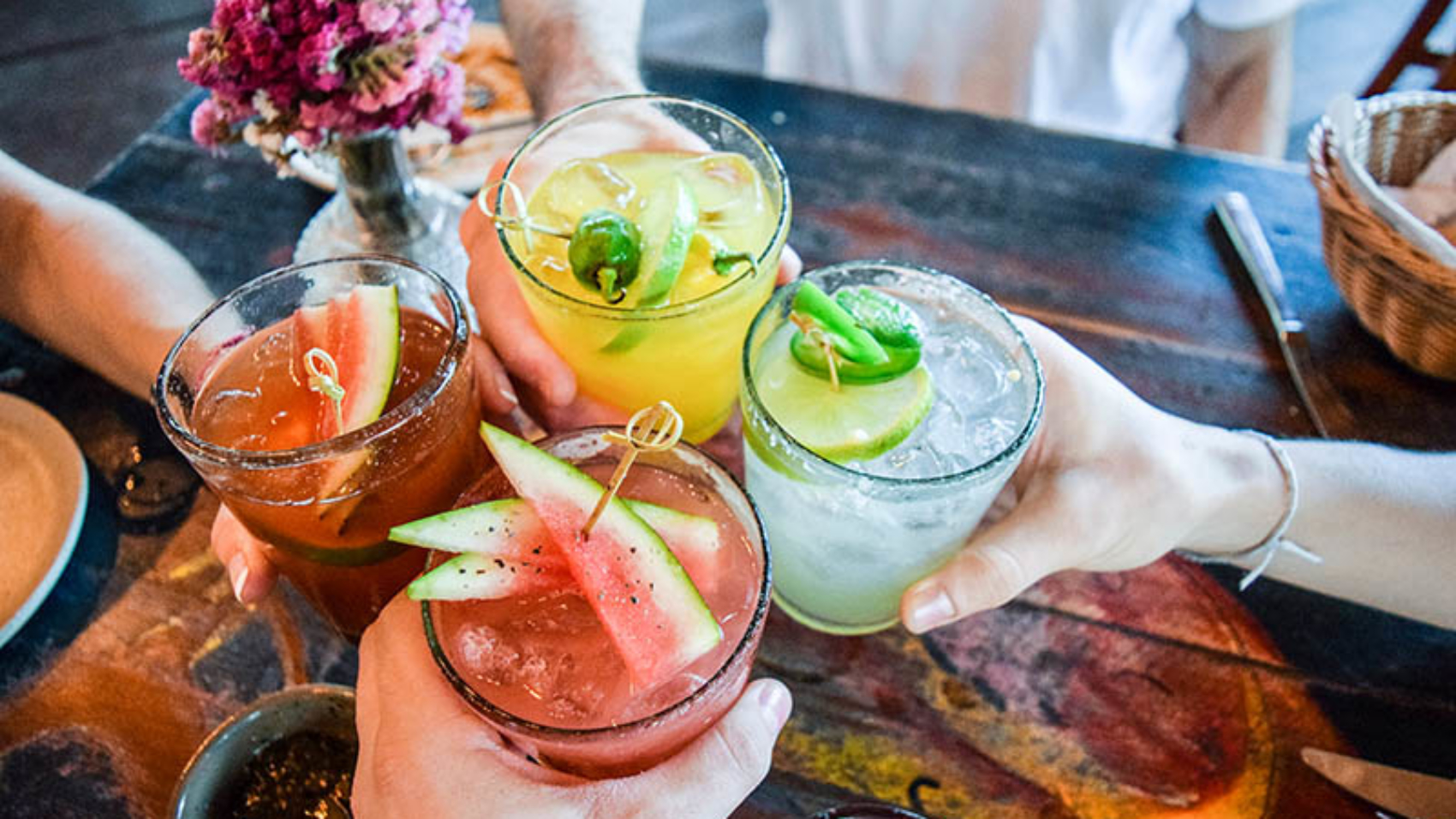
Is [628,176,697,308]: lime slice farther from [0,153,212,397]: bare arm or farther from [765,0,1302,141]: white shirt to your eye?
[765,0,1302,141]: white shirt

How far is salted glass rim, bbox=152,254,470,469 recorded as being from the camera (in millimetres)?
1013

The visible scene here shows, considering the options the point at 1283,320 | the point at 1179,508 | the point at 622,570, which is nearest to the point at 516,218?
the point at 622,570

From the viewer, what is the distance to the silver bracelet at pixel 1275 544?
1.41 metres

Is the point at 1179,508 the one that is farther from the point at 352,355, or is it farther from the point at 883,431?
the point at 352,355

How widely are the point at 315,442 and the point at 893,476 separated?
0.71 m

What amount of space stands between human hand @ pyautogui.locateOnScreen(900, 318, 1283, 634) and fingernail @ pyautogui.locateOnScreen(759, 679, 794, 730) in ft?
0.79

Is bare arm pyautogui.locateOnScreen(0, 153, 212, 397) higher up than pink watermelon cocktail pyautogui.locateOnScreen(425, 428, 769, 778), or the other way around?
pink watermelon cocktail pyautogui.locateOnScreen(425, 428, 769, 778)

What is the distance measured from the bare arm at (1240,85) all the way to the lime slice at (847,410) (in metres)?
2.25

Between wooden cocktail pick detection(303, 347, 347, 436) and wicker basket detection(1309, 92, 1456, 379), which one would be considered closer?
wooden cocktail pick detection(303, 347, 347, 436)

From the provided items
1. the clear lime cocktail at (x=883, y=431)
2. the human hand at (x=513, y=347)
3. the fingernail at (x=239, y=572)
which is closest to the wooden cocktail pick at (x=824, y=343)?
the clear lime cocktail at (x=883, y=431)

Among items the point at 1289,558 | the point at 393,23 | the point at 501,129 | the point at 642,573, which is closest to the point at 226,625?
the point at 642,573

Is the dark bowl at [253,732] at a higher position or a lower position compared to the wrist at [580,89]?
lower

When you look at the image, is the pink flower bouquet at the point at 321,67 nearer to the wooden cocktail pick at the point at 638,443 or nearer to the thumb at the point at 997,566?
the wooden cocktail pick at the point at 638,443

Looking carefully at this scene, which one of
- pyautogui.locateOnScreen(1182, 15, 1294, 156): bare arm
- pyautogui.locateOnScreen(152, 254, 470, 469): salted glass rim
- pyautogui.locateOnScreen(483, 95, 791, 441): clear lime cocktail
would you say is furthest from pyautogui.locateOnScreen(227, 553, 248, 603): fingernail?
pyautogui.locateOnScreen(1182, 15, 1294, 156): bare arm
